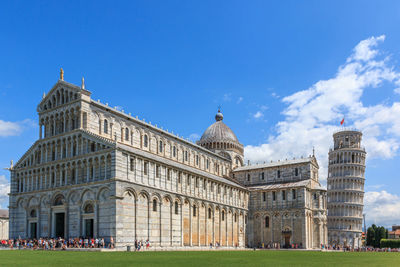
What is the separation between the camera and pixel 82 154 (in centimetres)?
5034

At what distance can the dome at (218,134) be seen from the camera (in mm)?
84669

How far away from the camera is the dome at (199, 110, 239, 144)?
84.7 metres

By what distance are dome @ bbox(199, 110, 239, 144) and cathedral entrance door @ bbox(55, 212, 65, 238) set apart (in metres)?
38.3

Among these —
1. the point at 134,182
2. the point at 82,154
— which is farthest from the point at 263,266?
the point at 82,154

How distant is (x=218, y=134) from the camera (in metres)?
85.1

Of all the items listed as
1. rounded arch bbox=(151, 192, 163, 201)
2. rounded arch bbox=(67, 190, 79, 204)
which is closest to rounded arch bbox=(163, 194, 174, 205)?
rounded arch bbox=(151, 192, 163, 201)

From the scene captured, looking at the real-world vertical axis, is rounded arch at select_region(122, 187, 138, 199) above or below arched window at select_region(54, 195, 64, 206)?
above

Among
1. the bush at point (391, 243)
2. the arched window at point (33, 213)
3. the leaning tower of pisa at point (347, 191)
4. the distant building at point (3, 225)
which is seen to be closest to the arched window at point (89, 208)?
the arched window at point (33, 213)

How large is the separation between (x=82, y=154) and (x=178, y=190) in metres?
13.3

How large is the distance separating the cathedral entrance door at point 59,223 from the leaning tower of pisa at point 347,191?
70.9 meters

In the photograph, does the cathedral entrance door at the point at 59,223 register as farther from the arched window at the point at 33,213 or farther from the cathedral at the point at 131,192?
the arched window at the point at 33,213

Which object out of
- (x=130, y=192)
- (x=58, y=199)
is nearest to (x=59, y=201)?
(x=58, y=199)

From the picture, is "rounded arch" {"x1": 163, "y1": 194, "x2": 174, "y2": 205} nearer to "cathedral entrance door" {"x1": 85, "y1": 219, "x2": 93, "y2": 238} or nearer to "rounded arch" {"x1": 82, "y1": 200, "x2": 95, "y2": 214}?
"rounded arch" {"x1": 82, "y1": 200, "x2": 95, "y2": 214}

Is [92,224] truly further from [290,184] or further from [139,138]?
[290,184]
